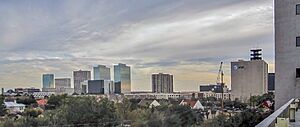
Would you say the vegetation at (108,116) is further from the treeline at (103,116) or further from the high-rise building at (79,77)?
the high-rise building at (79,77)

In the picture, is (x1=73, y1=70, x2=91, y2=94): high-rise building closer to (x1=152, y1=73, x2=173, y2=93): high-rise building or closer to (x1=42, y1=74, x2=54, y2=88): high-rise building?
(x1=42, y1=74, x2=54, y2=88): high-rise building

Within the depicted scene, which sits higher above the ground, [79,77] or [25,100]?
[79,77]

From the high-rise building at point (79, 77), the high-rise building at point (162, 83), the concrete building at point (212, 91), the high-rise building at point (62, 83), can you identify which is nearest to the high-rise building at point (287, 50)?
the concrete building at point (212, 91)

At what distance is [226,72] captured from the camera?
26.4m

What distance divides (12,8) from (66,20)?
14.7 feet

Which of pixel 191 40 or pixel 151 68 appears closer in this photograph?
pixel 191 40

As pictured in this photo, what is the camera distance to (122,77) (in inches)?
1388

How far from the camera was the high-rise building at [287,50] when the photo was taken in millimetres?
10961

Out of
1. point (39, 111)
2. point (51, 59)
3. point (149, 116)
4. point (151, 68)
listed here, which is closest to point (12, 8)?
point (39, 111)

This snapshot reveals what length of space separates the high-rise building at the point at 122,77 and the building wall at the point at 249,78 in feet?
43.7

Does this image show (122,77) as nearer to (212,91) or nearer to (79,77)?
(79,77)

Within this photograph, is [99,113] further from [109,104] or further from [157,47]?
[157,47]

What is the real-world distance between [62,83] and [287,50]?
28336 millimetres

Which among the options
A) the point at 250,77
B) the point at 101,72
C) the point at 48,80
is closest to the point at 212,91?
the point at 250,77
